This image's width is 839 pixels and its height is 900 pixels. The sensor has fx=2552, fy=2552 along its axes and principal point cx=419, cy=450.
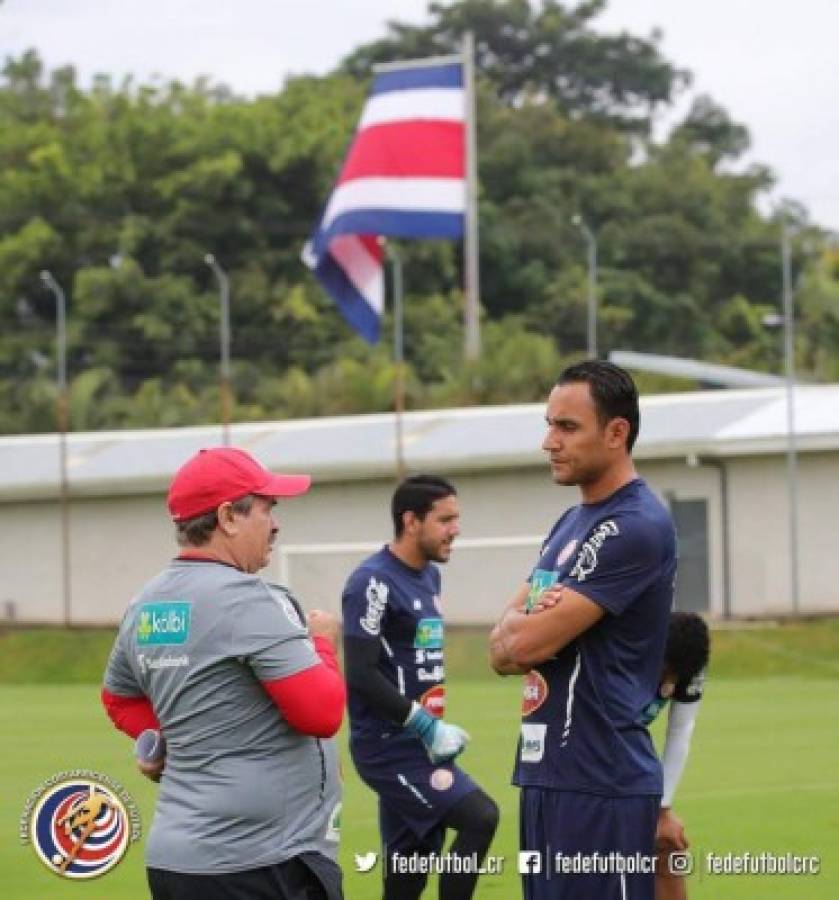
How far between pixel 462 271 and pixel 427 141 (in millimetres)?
21447

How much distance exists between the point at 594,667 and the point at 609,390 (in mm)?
765

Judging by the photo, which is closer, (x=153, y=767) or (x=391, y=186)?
(x=153, y=767)

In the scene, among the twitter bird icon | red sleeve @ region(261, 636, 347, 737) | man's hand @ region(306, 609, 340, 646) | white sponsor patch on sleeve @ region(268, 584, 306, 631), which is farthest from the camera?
the twitter bird icon

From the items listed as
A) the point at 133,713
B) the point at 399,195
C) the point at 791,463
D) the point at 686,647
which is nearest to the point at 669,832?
the point at 686,647

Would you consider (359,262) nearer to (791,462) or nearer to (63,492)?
(63,492)

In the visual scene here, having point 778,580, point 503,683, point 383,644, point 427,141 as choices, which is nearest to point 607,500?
point 383,644

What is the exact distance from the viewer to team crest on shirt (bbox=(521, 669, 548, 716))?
6.94m

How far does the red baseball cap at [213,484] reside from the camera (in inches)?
266

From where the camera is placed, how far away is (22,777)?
1988 centimetres

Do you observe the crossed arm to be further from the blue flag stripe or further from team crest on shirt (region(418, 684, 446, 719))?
the blue flag stripe

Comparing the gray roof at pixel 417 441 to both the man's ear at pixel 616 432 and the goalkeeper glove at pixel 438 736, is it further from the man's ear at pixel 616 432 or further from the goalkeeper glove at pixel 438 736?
the man's ear at pixel 616 432

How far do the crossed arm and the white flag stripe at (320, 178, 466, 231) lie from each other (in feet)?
129

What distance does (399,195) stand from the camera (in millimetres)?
46219

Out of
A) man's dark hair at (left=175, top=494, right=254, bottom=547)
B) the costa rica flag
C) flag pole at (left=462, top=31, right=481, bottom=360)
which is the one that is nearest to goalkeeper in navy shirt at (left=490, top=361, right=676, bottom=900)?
man's dark hair at (left=175, top=494, right=254, bottom=547)
